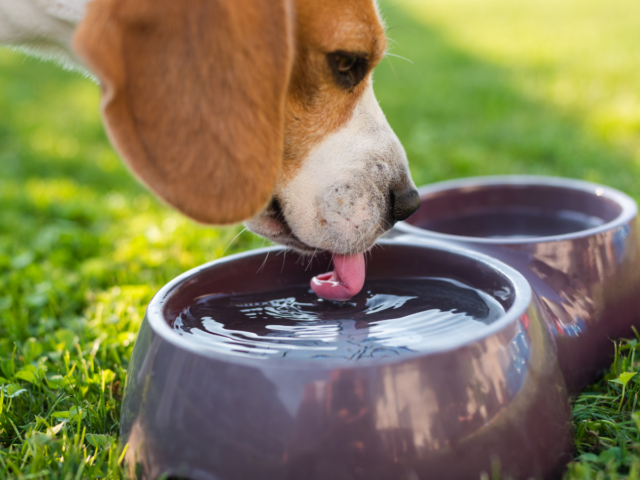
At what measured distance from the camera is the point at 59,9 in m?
1.57

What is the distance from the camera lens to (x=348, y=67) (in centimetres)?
163

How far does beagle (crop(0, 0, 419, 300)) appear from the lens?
1.31 m

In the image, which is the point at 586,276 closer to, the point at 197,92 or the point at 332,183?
the point at 332,183

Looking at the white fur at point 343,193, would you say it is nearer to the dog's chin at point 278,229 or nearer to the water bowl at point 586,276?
the dog's chin at point 278,229

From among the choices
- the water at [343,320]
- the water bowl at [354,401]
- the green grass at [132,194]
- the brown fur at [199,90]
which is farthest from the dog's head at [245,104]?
the green grass at [132,194]

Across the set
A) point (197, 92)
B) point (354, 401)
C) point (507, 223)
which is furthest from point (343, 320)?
point (507, 223)

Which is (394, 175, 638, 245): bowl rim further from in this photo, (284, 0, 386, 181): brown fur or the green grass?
(284, 0, 386, 181): brown fur

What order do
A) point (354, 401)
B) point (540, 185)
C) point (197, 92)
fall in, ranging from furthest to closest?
point (540, 185) → point (197, 92) → point (354, 401)

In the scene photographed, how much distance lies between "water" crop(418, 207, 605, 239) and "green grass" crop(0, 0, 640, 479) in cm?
59

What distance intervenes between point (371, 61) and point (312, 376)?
931 mm

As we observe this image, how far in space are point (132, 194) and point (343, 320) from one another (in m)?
2.43

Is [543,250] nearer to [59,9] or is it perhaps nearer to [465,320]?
[465,320]

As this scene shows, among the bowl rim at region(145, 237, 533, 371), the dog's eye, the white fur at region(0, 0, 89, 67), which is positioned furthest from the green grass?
the white fur at region(0, 0, 89, 67)

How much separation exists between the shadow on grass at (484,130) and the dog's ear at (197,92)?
0.96m
